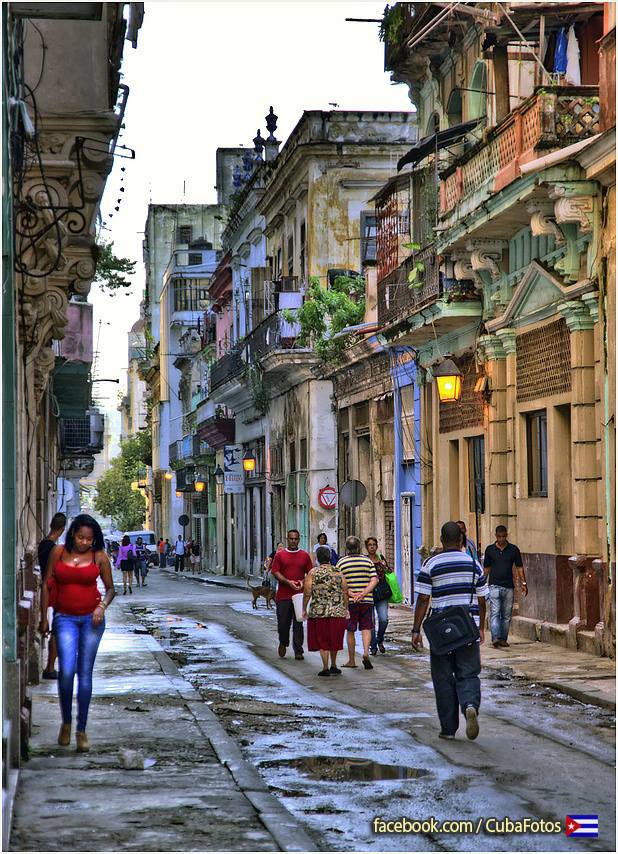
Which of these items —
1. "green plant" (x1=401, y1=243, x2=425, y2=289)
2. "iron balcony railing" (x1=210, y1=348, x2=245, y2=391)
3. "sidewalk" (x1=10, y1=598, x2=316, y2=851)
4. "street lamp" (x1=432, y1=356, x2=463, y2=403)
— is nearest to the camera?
"sidewalk" (x1=10, y1=598, x2=316, y2=851)

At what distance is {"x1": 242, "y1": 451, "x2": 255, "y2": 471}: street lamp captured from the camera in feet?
154

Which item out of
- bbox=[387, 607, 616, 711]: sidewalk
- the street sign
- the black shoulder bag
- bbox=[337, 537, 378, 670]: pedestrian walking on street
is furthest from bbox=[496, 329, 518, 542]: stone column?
the black shoulder bag

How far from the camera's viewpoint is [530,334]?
20.6m

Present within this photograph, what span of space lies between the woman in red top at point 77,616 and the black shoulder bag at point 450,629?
8.21 ft

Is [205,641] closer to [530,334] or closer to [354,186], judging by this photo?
[530,334]

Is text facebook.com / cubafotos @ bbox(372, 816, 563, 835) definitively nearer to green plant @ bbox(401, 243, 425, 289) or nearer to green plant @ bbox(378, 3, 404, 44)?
green plant @ bbox(401, 243, 425, 289)

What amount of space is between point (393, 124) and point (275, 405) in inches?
396

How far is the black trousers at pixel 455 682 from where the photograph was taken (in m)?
11.1

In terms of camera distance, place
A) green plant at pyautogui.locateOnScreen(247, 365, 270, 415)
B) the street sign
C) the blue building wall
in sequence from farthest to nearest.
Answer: green plant at pyautogui.locateOnScreen(247, 365, 270, 415) → the street sign → the blue building wall

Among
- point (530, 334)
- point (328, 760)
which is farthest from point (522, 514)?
point (328, 760)

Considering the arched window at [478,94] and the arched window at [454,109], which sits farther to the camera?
the arched window at [454,109]

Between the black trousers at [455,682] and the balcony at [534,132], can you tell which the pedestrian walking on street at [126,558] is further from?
the black trousers at [455,682]

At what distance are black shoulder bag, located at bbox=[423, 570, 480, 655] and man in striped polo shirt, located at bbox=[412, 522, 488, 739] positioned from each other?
0.05 meters

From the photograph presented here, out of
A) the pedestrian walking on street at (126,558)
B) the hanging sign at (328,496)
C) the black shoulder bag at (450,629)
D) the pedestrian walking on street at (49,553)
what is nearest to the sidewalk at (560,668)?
the black shoulder bag at (450,629)
